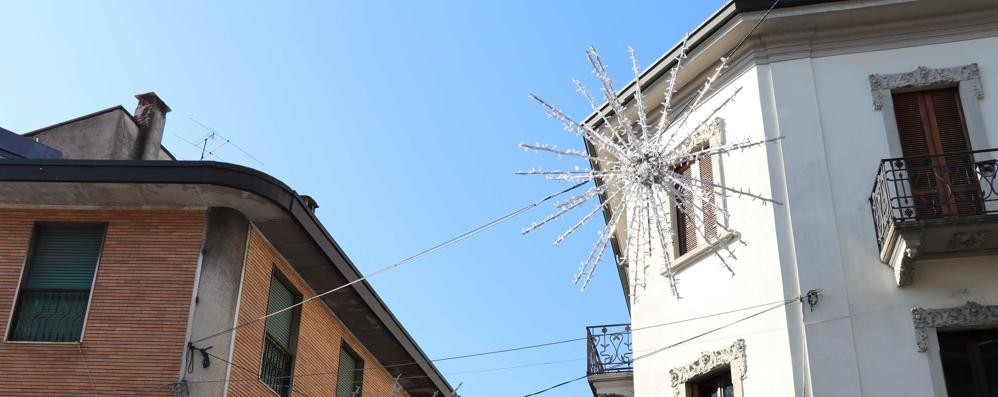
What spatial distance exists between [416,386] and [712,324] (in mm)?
10875

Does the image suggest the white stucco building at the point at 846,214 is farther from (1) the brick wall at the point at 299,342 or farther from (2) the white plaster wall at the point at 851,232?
(1) the brick wall at the point at 299,342

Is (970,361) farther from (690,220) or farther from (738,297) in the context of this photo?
(690,220)

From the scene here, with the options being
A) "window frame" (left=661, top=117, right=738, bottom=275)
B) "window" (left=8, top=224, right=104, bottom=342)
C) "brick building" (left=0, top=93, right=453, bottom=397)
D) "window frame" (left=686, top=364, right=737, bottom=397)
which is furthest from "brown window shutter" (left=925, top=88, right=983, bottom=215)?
"window" (left=8, top=224, right=104, bottom=342)

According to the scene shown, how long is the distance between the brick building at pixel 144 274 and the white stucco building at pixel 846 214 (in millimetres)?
5560

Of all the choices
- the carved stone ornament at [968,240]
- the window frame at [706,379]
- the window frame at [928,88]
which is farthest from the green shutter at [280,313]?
the carved stone ornament at [968,240]

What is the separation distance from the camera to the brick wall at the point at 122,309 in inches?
582

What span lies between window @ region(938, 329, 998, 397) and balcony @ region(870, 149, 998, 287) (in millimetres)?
886

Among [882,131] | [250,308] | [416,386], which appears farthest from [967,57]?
[416,386]

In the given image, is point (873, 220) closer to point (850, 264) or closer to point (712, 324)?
point (850, 264)

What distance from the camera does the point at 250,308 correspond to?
1623cm

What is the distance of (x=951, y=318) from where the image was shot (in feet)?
42.6

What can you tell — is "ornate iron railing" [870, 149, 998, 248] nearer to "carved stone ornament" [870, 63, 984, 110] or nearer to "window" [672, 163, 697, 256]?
"carved stone ornament" [870, 63, 984, 110]

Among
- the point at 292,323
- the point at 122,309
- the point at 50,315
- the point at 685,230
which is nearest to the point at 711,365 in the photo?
the point at 685,230

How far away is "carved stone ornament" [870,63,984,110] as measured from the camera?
Answer: 14438 mm
